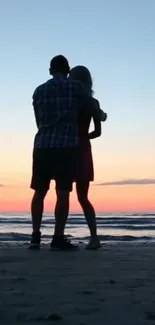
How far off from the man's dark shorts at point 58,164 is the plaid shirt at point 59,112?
56mm

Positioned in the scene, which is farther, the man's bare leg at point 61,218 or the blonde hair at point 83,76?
the blonde hair at point 83,76

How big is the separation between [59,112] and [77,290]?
8.89ft

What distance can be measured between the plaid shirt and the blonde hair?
37 cm

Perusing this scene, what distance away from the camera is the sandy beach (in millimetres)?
2334

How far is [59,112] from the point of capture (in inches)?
214

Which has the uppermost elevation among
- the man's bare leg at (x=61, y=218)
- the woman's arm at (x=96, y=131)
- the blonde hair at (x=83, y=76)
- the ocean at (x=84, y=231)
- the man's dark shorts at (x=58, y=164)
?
the blonde hair at (x=83, y=76)

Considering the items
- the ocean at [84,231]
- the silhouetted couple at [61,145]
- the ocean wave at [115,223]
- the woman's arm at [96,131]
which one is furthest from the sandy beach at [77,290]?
the ocean wave at [115,223]

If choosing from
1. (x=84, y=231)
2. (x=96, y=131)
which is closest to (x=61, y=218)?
(x=96, y=131)

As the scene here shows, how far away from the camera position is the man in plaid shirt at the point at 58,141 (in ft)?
17.7

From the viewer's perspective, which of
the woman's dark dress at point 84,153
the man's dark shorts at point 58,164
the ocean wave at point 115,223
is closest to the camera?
the man's dark shorts at point 58,164

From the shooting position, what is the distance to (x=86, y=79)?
5895 mm

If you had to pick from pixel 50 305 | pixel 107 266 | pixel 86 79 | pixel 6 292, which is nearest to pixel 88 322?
pixel 50 305

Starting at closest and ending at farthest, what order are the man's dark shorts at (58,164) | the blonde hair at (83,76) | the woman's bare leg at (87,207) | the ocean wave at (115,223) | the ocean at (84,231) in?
the man's dark shorts at (58,164), the woman's bare leg at (87,207), the blonde hair at (83,76), the ocean at (84,231), the ocean wave at (115,223)

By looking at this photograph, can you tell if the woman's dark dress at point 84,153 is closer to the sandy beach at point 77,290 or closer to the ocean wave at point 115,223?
the sandy beach at point 77,290
